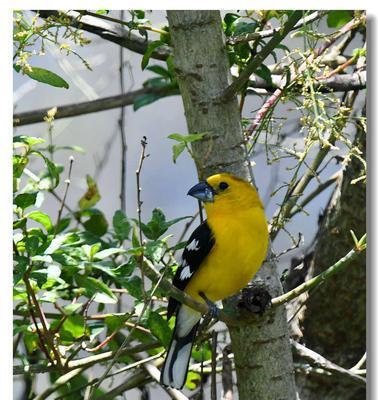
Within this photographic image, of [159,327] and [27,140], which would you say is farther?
[159,327]

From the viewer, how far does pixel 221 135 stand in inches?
73.0

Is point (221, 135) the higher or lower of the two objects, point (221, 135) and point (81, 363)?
the higher

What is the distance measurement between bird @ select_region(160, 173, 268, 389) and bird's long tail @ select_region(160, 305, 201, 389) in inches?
3.6

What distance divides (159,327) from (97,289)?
0.16 m

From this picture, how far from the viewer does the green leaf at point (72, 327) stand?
2033mm

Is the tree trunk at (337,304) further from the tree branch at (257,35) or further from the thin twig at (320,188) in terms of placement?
the tree branch at (257,35)

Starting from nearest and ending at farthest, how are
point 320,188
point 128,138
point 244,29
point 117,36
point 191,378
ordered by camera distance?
point 244,29 < point 117,36 < point 191,378 < point 320,188 < point 128,138

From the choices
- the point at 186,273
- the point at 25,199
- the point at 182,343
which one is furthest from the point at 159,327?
the point at 25,199

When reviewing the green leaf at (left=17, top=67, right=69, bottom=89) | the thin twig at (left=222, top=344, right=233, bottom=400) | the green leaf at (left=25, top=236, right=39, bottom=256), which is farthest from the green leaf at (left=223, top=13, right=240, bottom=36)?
the thin twig at (left=222, top=344, right=233, bottom=400)

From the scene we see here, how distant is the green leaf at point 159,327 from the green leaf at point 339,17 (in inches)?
30.4

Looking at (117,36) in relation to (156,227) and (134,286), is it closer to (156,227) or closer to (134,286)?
(156,227)

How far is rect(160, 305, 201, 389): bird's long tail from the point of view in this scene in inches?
75.4

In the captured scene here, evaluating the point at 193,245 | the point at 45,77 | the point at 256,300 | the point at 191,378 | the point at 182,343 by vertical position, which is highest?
the point at 45,77

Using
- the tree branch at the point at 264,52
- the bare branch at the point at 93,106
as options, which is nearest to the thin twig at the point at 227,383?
the tree branch at the point at 264,52
